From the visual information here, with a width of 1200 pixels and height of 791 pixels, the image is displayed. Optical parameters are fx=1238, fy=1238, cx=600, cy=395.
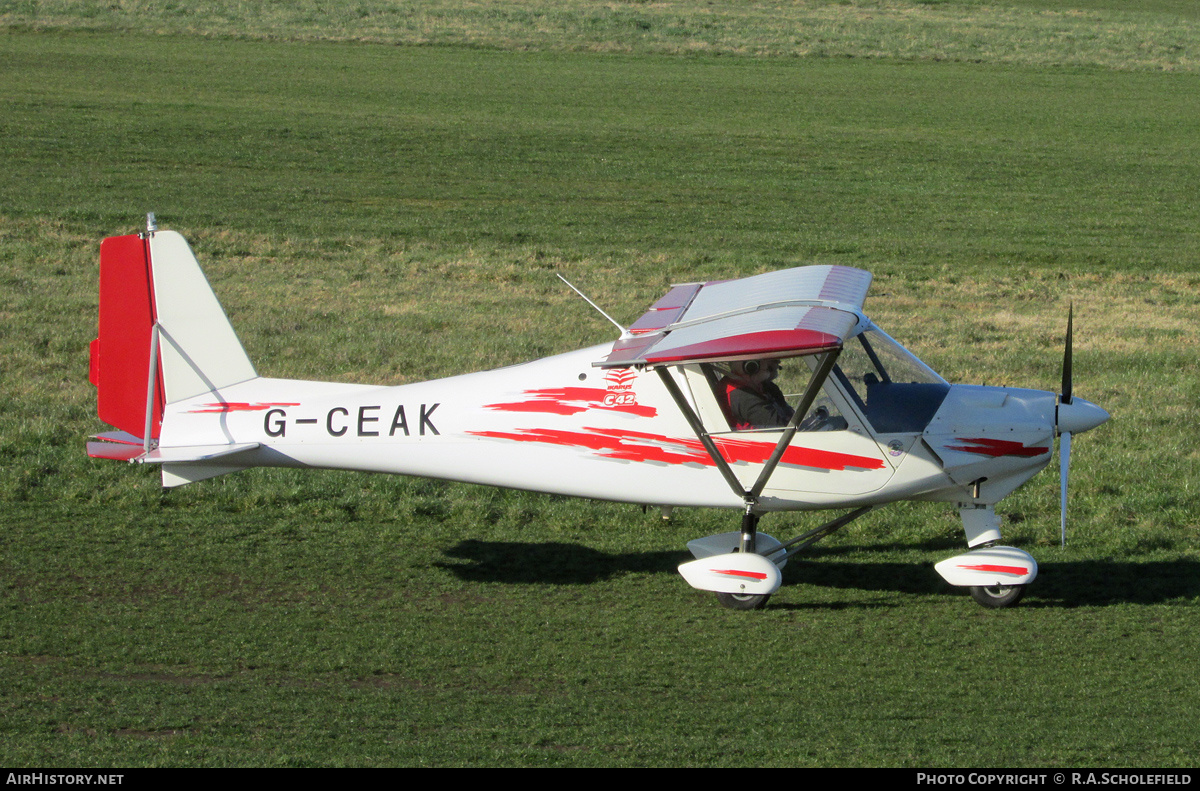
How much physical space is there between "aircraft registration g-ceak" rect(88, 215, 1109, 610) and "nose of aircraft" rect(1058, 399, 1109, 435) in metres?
0.01

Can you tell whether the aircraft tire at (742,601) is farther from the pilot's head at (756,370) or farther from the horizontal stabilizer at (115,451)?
the horizontal stabilizer at (115,451)

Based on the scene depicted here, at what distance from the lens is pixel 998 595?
8.42m

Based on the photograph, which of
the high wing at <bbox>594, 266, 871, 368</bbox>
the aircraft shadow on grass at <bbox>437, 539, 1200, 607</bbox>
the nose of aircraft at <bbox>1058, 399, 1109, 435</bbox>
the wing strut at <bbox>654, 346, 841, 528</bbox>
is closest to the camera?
the high wing at <bbox>594, 266, 871, 368</bbox>

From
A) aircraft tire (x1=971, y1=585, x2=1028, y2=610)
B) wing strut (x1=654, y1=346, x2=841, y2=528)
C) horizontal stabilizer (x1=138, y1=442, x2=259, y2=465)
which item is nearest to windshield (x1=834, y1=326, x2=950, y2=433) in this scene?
wing strut (x1=654, y1=346, x2=841, y2=528)

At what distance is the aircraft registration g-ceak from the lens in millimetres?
8156

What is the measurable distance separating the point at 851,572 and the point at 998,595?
3.85 ft

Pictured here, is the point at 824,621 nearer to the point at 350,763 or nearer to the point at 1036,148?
the point at 350,763

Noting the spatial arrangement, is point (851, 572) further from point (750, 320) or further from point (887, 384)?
point (750, 320)

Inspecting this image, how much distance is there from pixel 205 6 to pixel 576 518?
3801 cm

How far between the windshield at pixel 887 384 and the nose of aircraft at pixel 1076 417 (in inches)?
29.7

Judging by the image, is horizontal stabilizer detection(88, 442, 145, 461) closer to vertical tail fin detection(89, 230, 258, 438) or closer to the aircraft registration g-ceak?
the aircraft registration g-ceak

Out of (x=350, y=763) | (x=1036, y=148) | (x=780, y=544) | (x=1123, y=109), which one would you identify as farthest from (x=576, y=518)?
(x=1123, y=109)

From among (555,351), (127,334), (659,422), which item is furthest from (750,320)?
(555,351)

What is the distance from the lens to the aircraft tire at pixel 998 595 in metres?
8.37
